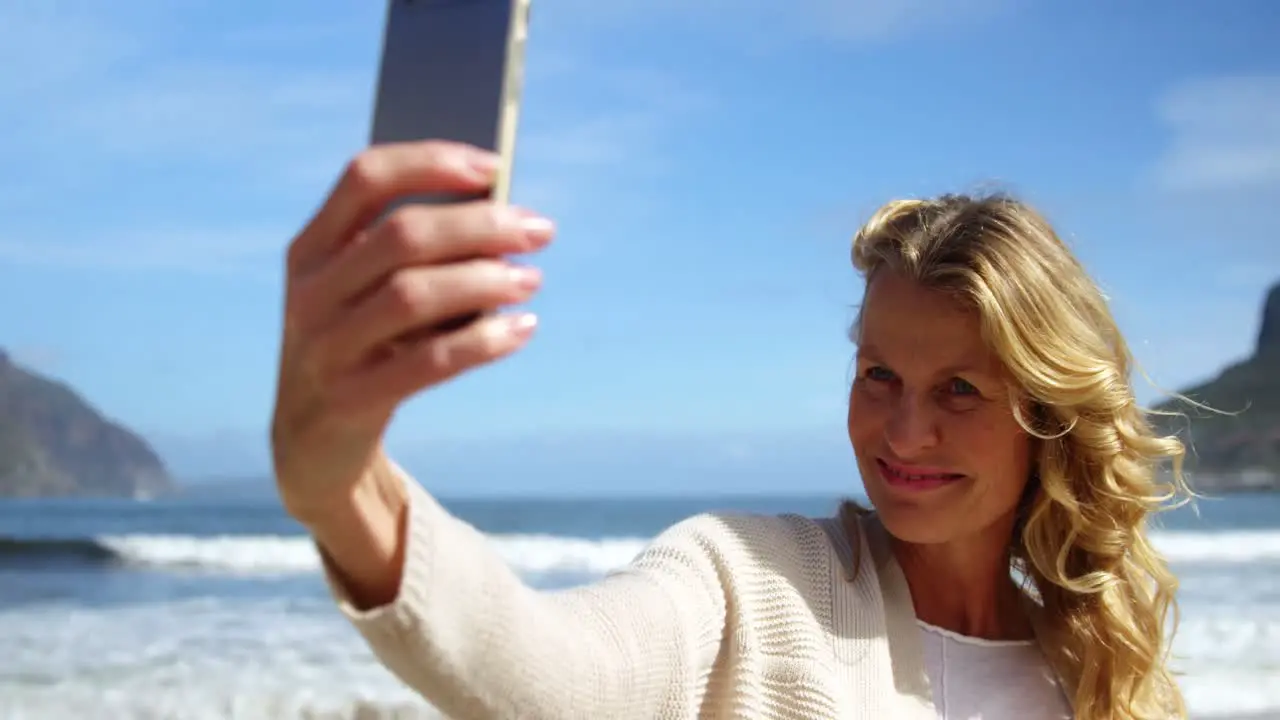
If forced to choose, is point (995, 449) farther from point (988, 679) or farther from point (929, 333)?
point (988, 679)

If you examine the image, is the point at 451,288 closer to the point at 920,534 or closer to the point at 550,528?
the point at 920,534

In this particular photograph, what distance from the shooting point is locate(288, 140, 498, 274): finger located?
0.75 meters

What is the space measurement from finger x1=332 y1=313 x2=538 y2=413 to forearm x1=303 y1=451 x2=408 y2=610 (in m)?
0.11

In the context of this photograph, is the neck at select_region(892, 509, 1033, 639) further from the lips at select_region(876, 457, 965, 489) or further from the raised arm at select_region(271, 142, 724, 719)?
the raised arm at select_region(271, 142, 724, 719)

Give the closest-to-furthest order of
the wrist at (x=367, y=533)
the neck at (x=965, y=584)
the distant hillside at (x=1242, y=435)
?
the wrist at (x=367, y=533)
the neck at (x=965, y=584)
the distant hillside at (x=1242, y=435)

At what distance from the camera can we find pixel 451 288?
0.74 metres

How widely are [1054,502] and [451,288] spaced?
1.79 meters

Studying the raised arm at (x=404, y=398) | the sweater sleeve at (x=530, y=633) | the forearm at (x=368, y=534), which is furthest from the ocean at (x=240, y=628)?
the forearm at (x=368, y=534)

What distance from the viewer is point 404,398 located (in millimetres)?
782

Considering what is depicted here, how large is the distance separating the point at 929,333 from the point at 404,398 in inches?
54.6

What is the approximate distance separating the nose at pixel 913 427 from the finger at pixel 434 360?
1.31 m

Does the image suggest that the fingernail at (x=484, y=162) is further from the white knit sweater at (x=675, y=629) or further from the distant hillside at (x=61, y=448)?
the distant hillside at (x=61, y=448)

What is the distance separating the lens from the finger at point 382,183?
0.75m

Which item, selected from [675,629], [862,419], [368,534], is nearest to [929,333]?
[862,419]
